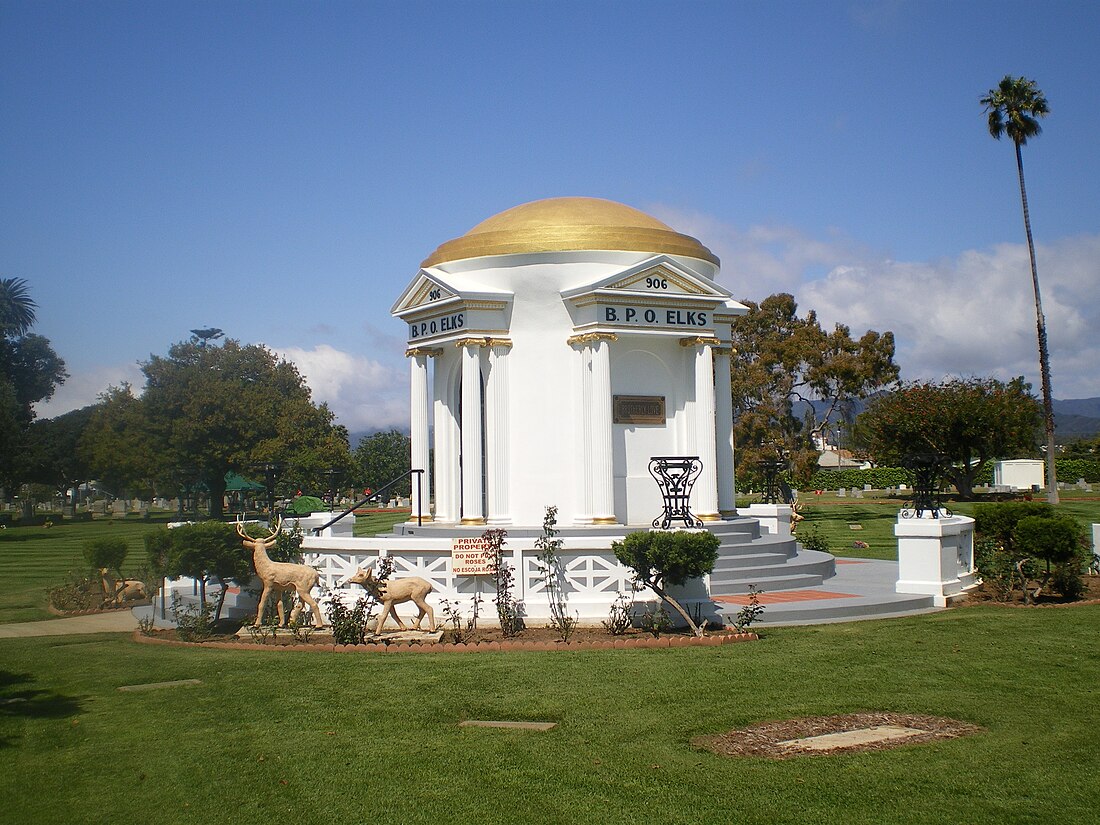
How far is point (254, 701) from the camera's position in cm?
1055

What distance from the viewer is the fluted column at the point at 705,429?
2233 centimetres

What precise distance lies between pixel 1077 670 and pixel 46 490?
107014 millimetres

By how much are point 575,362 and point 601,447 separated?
1.98 meters

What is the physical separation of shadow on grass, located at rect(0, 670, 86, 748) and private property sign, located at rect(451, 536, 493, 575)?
20.0 ft

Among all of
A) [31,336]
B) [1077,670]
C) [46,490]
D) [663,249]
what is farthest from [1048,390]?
[46,490]

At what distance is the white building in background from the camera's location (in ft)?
70.4

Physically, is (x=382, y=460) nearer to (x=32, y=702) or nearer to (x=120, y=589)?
(x=120, y=589)

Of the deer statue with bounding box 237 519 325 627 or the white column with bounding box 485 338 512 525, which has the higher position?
the white column with bounding box 485 338 512 525

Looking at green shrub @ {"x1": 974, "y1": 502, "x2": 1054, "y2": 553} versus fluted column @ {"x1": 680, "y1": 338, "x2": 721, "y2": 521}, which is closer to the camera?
green shrub @ {"x1": 974, "y1": 502, "x2": 1054, "y2": 553}

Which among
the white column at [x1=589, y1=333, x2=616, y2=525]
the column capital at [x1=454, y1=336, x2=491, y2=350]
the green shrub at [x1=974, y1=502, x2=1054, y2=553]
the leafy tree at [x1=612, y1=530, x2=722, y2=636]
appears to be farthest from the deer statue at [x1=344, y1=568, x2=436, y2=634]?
the green shrub at [x1=974, y1=502, x2=1054, y2=553]

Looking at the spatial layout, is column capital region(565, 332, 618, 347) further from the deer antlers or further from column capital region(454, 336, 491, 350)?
the deer antlers

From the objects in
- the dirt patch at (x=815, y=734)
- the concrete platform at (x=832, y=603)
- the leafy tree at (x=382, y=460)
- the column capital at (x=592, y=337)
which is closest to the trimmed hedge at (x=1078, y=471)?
the leafy tree at (x=382, y=460)

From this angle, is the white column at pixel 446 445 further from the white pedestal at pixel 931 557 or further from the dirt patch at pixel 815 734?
the dirt patch at pixel 815 734

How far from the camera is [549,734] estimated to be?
9.04 meters
